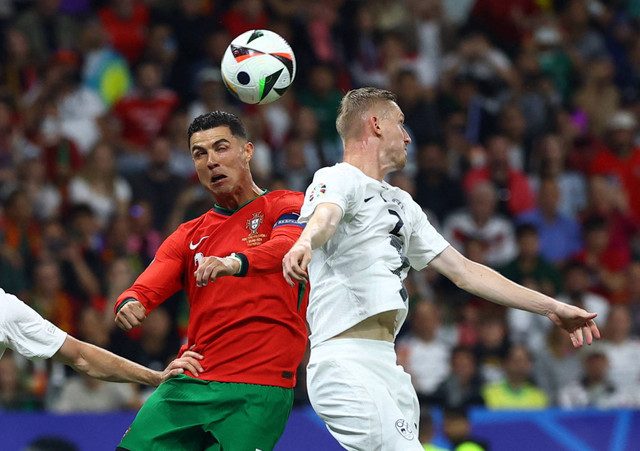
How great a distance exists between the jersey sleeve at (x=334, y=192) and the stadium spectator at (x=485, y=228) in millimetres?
6781

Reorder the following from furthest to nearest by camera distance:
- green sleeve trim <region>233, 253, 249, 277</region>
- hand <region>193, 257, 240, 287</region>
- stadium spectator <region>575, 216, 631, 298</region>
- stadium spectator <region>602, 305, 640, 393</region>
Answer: stadium spectator <region>575, 216, 631, 298</region>
stadium spectator <region>602, 305, 640, 393</region>
green sleeve trim <region>233, 253, 249, 277</region>
hand <region>193, 257, 240, 287</region>

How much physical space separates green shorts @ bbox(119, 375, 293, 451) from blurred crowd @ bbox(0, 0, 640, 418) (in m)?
3.60

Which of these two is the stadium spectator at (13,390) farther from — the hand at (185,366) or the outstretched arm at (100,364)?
the hand at (185,366)

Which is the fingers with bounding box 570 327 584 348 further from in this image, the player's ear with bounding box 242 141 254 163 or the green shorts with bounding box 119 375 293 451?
the player's ear with bounding box 242 141 254 163

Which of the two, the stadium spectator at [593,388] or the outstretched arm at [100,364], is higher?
the outstretched arm at [100,364]

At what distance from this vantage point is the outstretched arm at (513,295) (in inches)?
206

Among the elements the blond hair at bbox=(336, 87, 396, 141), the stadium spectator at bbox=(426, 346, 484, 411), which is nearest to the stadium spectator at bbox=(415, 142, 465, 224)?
the stadium spectator at bbox=(426, 346, 484, 411)

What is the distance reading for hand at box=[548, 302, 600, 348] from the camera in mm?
5199

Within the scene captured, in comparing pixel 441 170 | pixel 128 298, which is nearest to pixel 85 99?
pixel 441 170

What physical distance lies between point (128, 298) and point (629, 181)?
8979mm

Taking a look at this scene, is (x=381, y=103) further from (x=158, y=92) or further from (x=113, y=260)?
(x=158, y=92)

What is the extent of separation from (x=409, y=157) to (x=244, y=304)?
7.21 metres

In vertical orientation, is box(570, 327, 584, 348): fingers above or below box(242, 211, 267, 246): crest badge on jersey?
below

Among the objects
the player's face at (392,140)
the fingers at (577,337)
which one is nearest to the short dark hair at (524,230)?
the fingers at (577,337)
